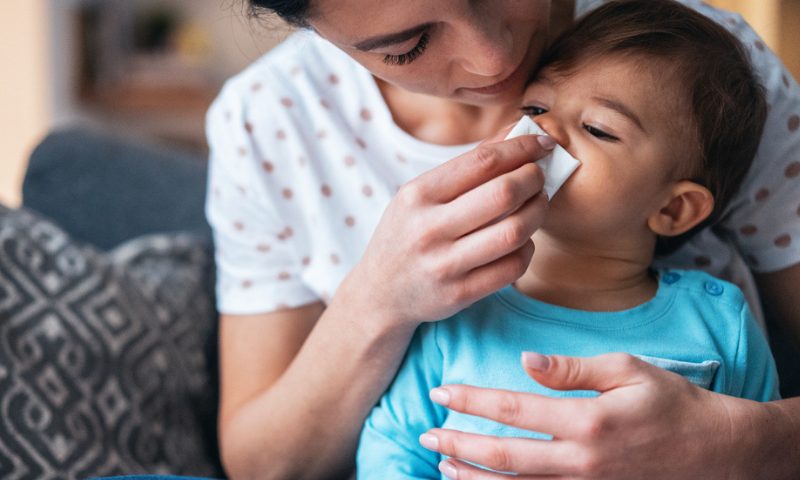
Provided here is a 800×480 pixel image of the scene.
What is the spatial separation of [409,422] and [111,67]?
4.01 meters

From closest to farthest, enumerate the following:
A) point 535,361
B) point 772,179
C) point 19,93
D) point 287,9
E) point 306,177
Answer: point 535,361 < point 287,9 < point 772,179 < point 306,177 < point 19,93

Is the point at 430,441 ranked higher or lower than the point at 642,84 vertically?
lower

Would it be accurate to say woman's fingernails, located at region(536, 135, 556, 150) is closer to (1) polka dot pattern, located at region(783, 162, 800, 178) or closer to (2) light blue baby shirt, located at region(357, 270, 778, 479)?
(2) light blue baby shirt, located at region(357, 270, 778, 479)

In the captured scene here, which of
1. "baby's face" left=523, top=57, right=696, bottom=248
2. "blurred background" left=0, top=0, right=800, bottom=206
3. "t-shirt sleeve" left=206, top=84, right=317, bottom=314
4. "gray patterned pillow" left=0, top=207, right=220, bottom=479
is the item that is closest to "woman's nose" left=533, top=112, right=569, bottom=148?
"baby's face" left=523, top=57, right=696, bottom=248

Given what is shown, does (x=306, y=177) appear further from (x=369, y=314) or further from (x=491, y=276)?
(x=491, y=276)

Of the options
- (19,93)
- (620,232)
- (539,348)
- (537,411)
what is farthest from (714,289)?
(19,93)

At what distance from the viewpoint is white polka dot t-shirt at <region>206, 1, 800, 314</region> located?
1256 mm

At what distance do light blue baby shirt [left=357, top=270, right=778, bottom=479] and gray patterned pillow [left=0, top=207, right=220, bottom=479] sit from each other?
44 centimetres

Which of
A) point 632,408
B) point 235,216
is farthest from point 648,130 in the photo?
point 235,216

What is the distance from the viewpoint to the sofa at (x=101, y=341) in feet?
4.07

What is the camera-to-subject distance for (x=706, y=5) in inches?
47.9

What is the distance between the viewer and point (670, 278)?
3.66 ft

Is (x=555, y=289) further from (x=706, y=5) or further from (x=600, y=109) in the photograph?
(x=706, y=5)

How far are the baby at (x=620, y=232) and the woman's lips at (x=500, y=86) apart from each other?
28 mm
